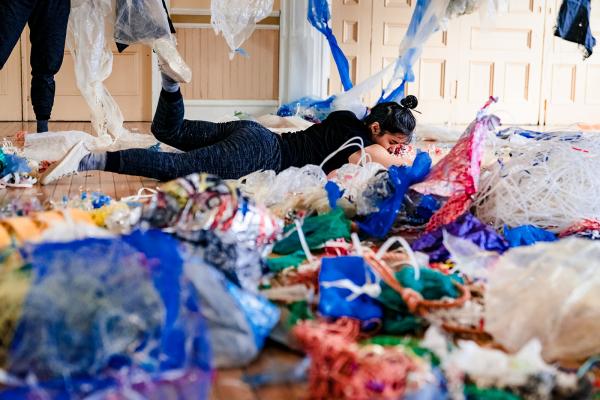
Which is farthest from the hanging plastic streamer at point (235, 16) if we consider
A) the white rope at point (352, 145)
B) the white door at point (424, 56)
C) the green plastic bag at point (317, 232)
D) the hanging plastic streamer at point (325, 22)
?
the white door at point (424, 56)

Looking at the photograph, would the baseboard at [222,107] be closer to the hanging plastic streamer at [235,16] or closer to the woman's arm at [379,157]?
the hanging plastic streamer at [235,16]

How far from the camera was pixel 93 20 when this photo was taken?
353 centimetres

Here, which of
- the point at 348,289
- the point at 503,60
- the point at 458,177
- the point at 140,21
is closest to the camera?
the point at 348,289

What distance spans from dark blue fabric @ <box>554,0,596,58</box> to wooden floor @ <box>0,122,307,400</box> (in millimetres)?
1573

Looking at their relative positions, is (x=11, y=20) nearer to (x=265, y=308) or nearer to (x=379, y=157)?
(x=379, y=157)

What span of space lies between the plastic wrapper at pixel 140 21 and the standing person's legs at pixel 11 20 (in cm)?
44

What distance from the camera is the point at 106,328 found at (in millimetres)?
1019

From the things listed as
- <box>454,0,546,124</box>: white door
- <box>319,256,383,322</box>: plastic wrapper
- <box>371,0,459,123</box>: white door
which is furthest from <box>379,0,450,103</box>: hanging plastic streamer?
<box>454,0,546,124</box>: white door

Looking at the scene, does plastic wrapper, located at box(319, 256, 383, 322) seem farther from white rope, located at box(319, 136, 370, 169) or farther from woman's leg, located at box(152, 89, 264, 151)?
woman's leg, located at box(152, 89, 264, 151)

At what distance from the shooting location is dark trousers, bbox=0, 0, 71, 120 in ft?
9.39

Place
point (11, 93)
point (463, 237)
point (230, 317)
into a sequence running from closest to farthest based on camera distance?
point (230, 317) < point (463, 237) < point (11, 93)

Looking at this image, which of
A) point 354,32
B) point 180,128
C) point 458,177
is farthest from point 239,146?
point 354,32

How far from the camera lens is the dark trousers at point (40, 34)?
113 inches

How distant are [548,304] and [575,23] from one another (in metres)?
2.01
